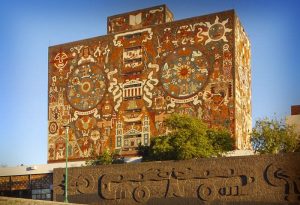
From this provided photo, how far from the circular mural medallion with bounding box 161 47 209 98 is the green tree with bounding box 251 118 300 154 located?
11.1m

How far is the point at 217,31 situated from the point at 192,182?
21852 millimetres

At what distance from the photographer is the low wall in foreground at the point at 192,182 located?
3778 centimetres

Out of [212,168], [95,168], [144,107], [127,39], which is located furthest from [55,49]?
[212,168]

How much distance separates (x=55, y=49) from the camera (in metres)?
66.9

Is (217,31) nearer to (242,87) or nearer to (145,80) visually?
(242,87)

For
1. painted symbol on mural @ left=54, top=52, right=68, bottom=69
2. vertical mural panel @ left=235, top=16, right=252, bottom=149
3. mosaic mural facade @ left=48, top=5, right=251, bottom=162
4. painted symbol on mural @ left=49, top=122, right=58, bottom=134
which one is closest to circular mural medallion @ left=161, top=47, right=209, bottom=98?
mosaic mural facade @ left=48, top=5, right=251, bottom=162

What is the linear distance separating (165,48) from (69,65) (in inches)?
497

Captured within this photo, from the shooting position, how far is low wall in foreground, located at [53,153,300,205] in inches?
1487

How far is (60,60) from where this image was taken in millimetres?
65812

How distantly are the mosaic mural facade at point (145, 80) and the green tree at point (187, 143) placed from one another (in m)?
5.71

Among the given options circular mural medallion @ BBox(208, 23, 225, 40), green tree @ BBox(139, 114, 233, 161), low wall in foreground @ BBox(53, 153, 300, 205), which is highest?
circular mural medallion @ BBox(208, 23, 225, 40)

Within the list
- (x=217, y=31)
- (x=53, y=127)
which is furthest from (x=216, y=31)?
(x=53, y=127)

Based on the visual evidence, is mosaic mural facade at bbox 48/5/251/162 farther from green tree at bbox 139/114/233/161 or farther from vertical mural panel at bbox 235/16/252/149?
green tree at bbox 139/114/233/161

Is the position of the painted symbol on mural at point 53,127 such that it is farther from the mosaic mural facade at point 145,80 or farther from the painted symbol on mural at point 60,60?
the painted symbol on mural at point 60,60
